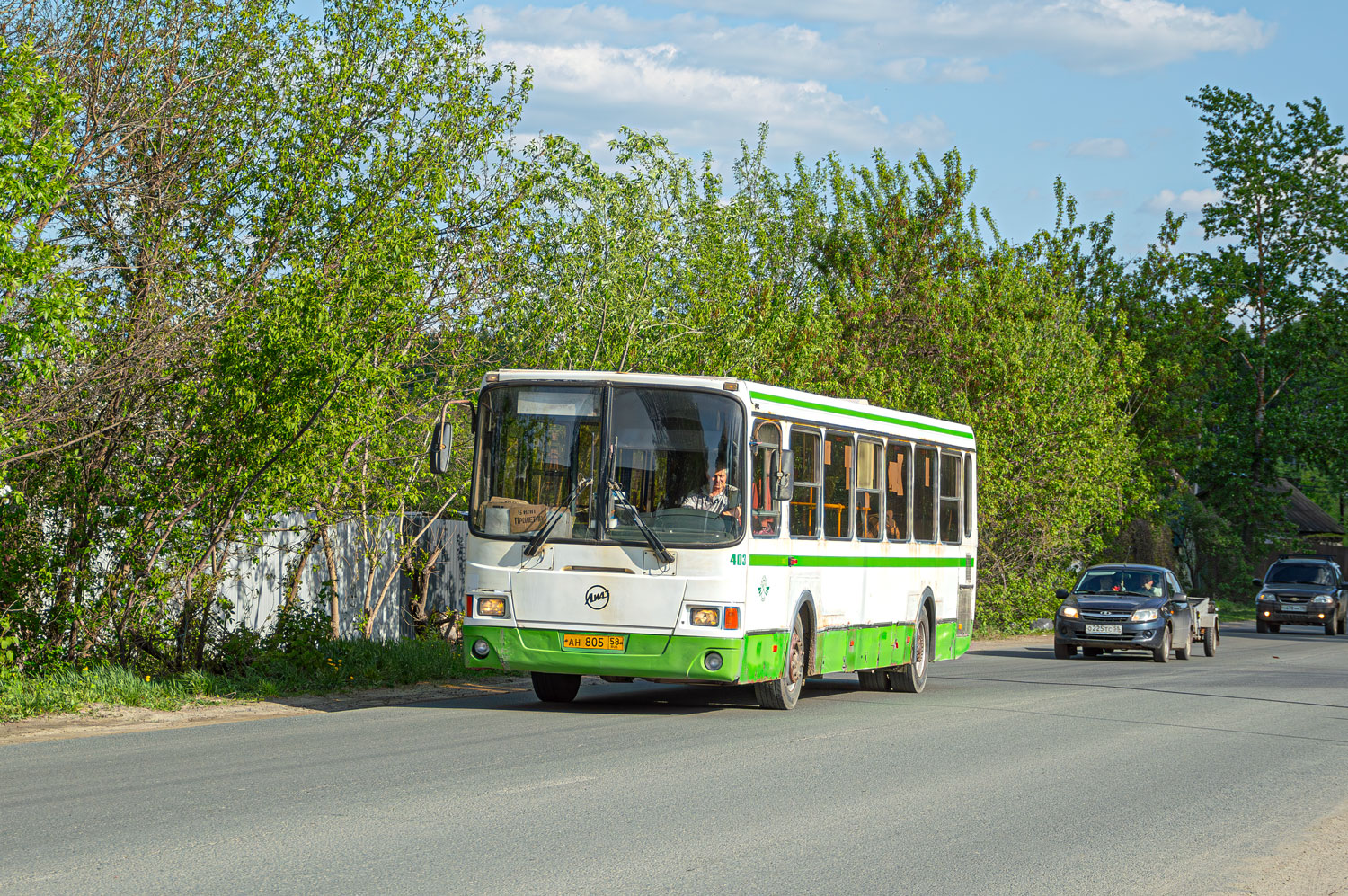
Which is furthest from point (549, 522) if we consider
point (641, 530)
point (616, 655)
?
point (616, 655)

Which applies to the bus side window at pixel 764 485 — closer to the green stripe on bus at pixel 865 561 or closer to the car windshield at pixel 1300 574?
the green stripe on bus at pixel 865 561

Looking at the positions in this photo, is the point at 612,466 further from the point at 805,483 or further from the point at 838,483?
the point at 838,483

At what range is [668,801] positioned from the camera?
9.76 m

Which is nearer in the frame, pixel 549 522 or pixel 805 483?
pixel 549 522

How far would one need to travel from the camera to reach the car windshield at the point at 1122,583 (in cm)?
2791

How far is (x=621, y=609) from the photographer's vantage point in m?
14.5

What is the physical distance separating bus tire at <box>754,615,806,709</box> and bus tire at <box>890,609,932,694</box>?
3.39 m

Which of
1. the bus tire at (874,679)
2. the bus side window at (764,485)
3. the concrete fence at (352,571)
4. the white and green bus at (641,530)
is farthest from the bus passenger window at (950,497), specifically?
the concrete fence at (352,571)

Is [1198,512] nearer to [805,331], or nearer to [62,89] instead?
[805,331]

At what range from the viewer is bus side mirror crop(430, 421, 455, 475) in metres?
14.5

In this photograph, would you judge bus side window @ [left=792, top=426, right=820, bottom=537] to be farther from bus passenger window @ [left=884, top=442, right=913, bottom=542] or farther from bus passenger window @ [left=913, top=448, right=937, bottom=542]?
bus passenger window @ [left=913, top=448, right=937, bottom=542]

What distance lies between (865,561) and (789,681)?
6.98 ft

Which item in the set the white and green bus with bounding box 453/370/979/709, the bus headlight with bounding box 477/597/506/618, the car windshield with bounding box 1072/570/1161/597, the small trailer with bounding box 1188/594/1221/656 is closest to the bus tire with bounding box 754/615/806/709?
the white and green bus with bounding box 453/370/979/709

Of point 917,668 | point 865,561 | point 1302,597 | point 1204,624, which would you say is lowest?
point 917,668
